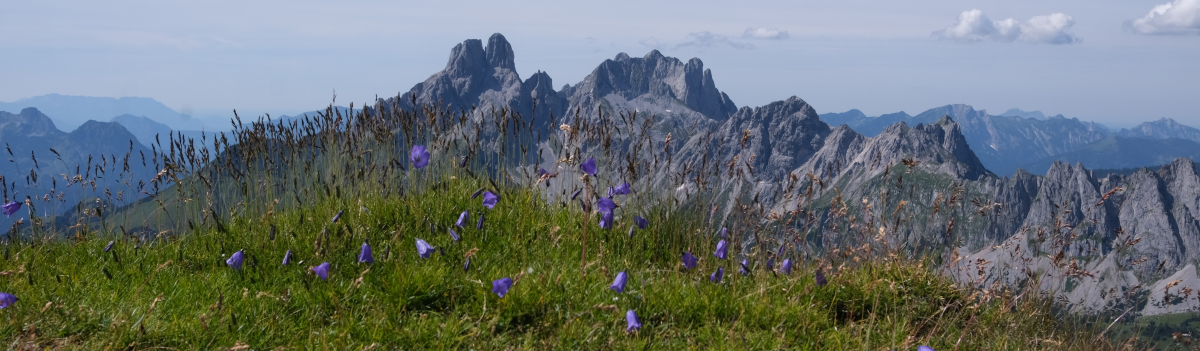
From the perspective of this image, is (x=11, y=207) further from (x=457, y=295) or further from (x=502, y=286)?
(x=502, y=286)

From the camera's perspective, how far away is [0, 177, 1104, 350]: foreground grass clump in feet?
12.2

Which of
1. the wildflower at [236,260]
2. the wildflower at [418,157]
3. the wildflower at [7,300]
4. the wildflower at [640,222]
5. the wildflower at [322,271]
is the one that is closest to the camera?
the wildflower at [7,300]

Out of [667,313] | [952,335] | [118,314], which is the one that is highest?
[118,314]

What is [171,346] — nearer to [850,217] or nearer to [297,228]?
[297,228]

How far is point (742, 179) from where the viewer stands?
6535 mm

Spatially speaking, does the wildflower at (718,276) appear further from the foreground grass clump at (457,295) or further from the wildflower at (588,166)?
the wildflower at (588,166)

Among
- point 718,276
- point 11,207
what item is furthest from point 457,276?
point 11,207

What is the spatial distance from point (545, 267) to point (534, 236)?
0.70 m

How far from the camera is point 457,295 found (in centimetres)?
432

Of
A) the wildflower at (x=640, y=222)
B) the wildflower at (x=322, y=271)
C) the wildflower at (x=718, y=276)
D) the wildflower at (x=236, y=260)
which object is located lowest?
the wildflower at (x=718, y=276)

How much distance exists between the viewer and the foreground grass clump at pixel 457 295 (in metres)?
3.71

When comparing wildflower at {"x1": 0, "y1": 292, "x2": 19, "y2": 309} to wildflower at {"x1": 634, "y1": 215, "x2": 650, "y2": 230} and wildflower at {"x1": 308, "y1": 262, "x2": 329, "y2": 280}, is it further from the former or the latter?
wildflower at {"x1": 634, "y1": 215, "x2": 650, "y2": 230}

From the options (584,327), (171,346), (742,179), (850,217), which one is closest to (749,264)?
Answer: (850,217)

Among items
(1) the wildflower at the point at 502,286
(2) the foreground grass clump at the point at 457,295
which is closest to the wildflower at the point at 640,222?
(2) the foreground grass clump at the point at 457,295
